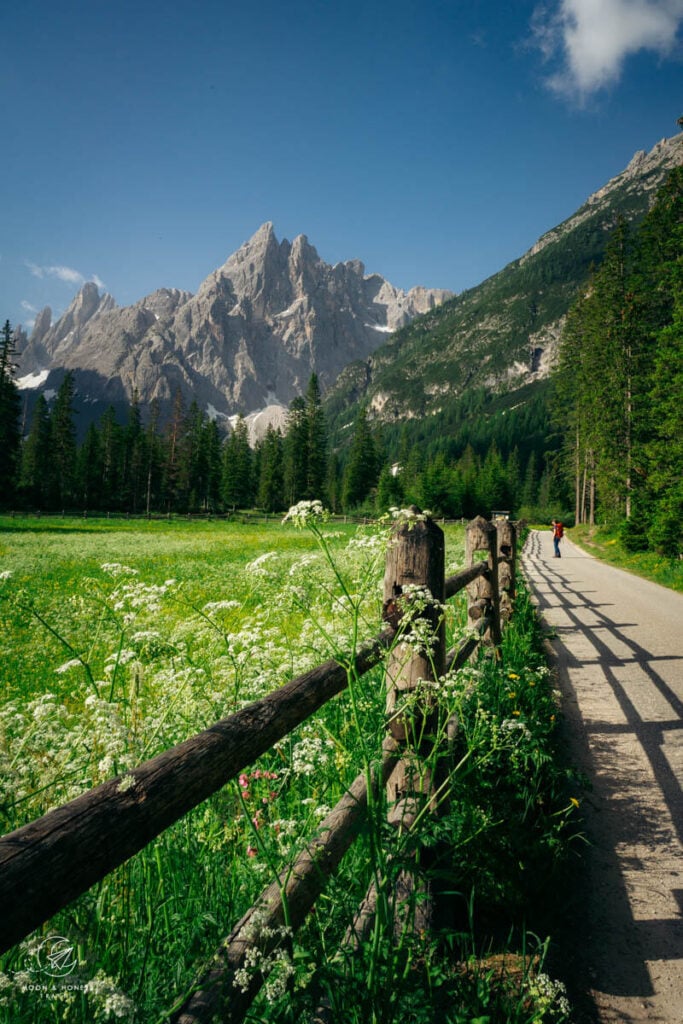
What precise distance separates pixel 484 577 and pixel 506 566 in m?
3.16

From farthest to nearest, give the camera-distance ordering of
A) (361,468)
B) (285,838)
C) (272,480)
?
(272,480)
(361,468)
(285,838)

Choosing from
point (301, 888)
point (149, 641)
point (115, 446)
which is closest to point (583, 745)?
point (301, 888)

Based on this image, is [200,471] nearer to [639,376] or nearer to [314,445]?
[314,445]

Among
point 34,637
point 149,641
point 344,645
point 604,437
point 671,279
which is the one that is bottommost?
point 34,637

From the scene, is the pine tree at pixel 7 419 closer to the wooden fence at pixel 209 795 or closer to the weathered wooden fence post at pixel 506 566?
the weathered wooden fence post at pixel 506 566

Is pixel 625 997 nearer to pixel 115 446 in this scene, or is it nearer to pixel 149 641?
pixel 149 641

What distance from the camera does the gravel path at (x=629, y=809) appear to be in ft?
8.35

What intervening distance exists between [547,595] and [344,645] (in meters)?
12.3

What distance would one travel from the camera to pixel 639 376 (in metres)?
29.7

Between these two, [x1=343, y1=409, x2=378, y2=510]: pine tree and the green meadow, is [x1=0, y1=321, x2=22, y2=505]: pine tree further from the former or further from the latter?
the green meadow

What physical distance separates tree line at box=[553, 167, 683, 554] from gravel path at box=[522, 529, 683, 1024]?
1306cm

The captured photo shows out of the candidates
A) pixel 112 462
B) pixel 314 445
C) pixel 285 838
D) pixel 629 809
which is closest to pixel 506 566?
pixel 629 809

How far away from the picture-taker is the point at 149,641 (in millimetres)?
2295

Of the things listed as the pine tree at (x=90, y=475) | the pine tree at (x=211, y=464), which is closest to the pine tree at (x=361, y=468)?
the pine tree at (x=211, y=464)
